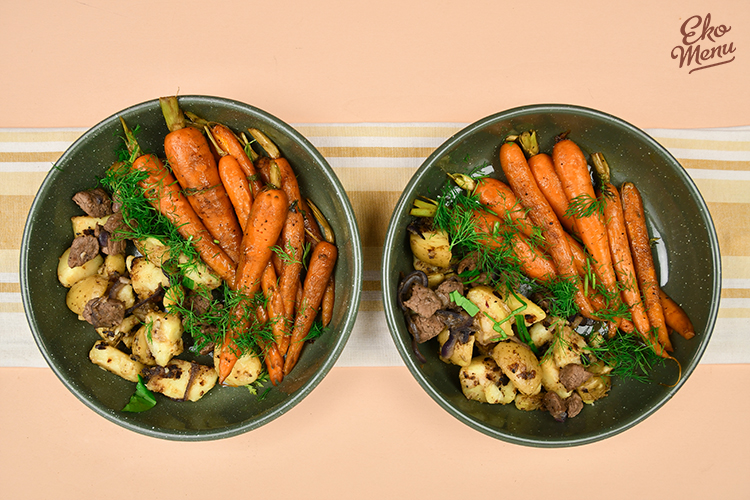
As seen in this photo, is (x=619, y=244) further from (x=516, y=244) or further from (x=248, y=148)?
(x=248, y=148)

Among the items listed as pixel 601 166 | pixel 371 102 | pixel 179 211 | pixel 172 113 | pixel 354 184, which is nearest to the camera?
pixel 172 113

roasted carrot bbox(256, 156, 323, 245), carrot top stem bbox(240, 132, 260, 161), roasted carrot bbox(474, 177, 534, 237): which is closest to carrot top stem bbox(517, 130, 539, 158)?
roasted carrot bbox(474, 177, 534, 237)

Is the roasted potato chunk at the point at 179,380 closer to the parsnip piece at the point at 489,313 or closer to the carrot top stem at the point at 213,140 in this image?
the carrot top stem at the point at 213,140

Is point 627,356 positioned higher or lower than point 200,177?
lower

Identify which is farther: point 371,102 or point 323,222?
point 371,102

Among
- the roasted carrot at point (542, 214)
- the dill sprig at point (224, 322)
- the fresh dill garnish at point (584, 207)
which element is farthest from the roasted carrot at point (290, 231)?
the fresh dill garnish at point (584, 207)

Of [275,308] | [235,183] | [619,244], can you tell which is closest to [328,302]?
[275,308]

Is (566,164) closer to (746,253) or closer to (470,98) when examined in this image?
(470,98)
